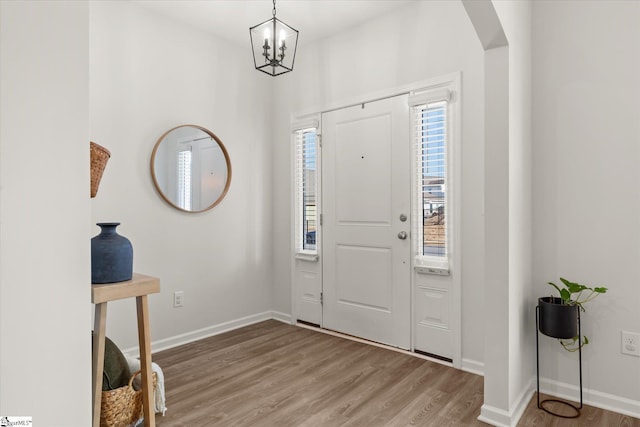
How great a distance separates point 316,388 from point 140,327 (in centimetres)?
119

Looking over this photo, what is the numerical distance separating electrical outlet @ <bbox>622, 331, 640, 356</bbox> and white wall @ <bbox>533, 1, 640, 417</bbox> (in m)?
0.03

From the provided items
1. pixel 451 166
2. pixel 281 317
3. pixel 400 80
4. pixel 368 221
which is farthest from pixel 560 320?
pixel 281 317

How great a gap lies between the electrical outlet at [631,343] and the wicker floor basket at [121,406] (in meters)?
2.55

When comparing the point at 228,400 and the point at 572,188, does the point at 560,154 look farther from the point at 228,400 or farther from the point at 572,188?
the point at 228,400

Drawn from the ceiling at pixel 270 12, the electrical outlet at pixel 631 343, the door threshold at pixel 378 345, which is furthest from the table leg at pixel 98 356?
the electrical outlet at pixel 631 343

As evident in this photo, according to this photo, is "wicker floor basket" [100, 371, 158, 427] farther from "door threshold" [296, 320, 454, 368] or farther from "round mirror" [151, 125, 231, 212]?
"door threshold" [296, 320, 454, 368]

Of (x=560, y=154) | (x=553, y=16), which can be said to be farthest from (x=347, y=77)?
(x=560, y=154)

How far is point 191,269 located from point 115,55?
1.74 m

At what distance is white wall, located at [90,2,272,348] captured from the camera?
2852 mm

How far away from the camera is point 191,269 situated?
10.9 feet

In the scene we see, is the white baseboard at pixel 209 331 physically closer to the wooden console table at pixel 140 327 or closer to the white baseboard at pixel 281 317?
the white baseboard at pixel 281 317

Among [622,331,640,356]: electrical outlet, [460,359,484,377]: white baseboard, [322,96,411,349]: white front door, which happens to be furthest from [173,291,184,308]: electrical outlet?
[622,331,640,356]: electrical outlet

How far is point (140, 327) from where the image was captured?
1.75 meters

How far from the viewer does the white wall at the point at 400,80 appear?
266cm
